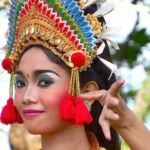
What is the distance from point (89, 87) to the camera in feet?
10.4

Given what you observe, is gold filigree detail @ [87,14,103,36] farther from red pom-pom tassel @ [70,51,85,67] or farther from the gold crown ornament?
red pom-pom tassel @ [70,51,85,67]

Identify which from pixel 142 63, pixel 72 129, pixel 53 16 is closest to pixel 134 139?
pixel 72 129

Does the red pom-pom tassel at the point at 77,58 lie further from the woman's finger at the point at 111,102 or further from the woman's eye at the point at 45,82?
the woman's finger at the point at 111,102

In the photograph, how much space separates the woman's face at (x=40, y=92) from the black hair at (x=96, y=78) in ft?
0.07

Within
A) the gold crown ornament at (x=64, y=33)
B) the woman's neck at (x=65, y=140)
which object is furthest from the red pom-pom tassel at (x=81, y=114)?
the woman's neck at (x=65, y=140)

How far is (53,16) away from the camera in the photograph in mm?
3115

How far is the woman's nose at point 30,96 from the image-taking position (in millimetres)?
3023

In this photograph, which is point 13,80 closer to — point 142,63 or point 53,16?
point 53,16

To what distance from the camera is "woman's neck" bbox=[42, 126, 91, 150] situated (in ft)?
10.2

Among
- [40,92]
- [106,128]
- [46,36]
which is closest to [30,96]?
[40,92]

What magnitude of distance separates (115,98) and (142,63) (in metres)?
4.26

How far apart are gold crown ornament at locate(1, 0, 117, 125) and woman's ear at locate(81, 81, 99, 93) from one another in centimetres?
9

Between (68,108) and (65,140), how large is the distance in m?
0.19

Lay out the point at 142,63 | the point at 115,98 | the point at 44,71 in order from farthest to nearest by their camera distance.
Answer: the point at 142,63
the point at 44,71
the point at 115,98
